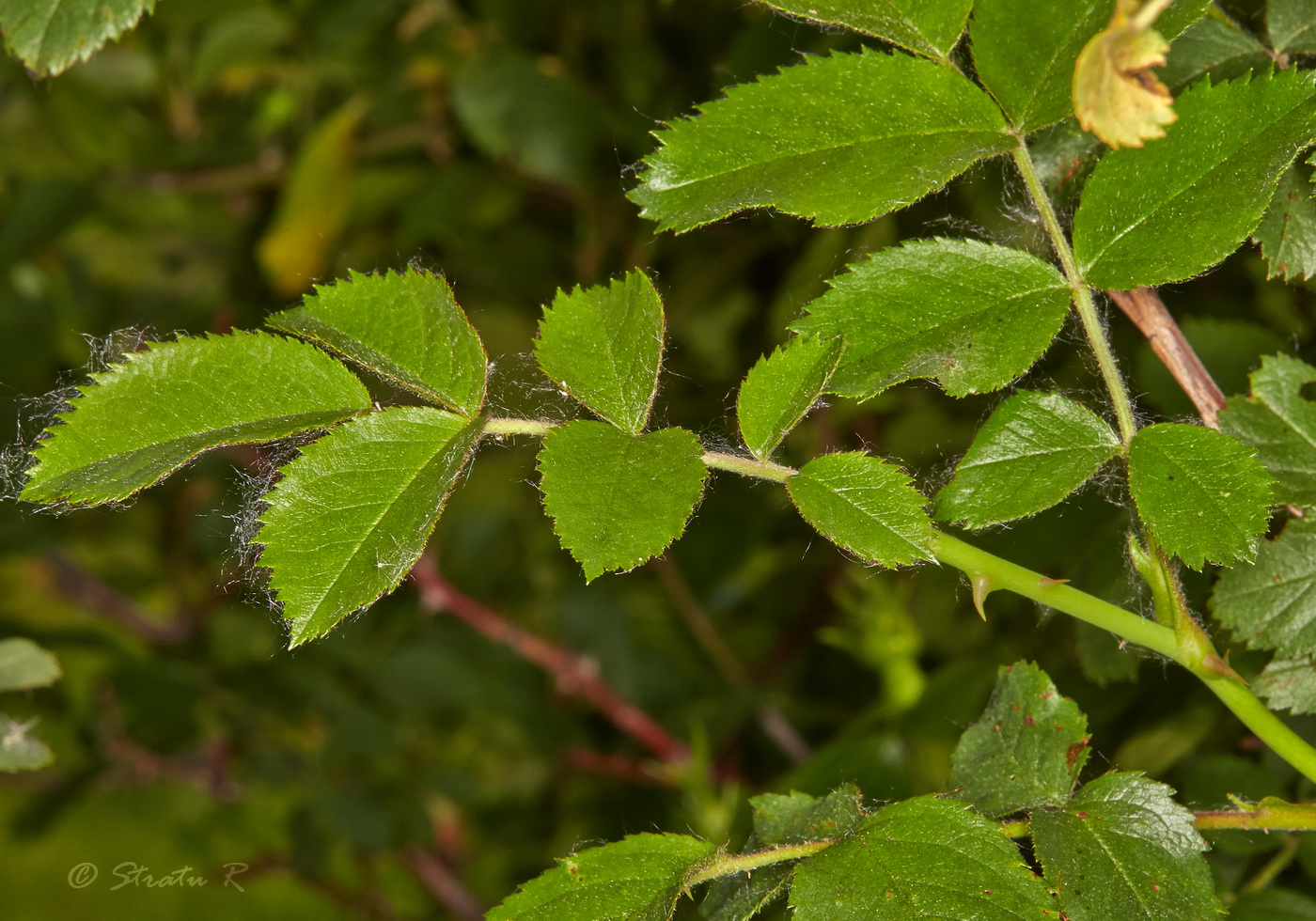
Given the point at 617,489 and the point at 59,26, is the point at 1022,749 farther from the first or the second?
the point at 59,26

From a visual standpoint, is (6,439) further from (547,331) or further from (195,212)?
(547,331)

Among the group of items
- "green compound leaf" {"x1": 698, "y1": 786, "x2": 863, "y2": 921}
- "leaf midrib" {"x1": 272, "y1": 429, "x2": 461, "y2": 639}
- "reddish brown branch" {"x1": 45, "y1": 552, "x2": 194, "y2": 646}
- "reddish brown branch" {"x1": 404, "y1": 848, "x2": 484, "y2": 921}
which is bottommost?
Result: "reddish brown branch" {"x1": 404, "y1": 848, "x2": 484, "y2": 921}

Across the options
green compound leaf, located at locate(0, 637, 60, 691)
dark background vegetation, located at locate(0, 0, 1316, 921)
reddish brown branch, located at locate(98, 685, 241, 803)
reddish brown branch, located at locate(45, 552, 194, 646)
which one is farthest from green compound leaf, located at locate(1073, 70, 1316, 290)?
reddish brown branch, located at locate(45, 552, 194, 646)

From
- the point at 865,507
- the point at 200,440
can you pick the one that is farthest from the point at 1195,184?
the point at 200,440

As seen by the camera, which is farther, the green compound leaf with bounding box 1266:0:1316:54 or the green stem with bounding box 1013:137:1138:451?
the green compound leaf with bounding box 1266:0:1316:54

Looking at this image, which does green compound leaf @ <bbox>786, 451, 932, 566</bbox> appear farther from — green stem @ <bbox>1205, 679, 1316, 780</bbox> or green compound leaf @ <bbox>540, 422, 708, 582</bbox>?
green stem @ <bbox>1205, 679, 1316, 780</bbox>

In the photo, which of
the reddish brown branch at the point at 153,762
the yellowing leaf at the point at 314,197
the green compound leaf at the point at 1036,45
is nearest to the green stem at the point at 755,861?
the green compound leaf at the point at 1036,45
